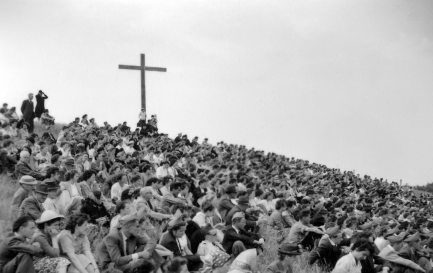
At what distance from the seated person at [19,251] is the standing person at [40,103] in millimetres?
19354

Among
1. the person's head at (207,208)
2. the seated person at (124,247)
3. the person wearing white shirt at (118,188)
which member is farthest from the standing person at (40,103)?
the seated person at (124,247)

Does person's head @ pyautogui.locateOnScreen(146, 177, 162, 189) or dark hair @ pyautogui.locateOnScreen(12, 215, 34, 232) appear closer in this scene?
dark hair @ pyautogui.locateOnScreen(12, 215, 34, 232)

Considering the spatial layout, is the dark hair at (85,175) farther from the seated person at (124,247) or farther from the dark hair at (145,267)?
the dark hair at (145,267)

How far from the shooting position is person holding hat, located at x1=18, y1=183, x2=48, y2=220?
8500mm

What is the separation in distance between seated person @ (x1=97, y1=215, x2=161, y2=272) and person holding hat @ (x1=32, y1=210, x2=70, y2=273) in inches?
36.1

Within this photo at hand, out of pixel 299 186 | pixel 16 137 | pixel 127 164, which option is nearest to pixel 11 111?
pixel 16 137

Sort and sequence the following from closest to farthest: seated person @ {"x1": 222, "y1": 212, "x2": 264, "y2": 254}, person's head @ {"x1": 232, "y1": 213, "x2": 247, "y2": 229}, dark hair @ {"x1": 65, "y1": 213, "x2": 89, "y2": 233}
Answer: dark hair @ {"x1": 65, "y1": 213, "x2": 89, "y2": 233}
seated person @ {"x1": 222, "y1": 212, "x2": 264, "y2": 254}
person's head @ {"x1": 232, "y1": 213, "x2": 247, "y2": 229}

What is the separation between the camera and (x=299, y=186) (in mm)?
25234

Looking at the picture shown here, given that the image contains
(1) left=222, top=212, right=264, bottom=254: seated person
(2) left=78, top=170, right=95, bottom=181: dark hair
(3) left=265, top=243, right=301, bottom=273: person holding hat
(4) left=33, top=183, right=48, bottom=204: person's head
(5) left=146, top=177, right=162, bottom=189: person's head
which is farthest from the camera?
(5) left=146, top=177, right=162, bottom=189: person's head

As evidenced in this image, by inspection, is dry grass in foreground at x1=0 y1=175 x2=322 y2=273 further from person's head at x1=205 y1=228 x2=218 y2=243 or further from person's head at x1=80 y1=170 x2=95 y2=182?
person's head at x1=205 y1=228 x2=218 y2=243

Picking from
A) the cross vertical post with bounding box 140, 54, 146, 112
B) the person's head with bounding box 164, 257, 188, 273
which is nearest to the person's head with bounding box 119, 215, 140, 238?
the person's head with bounding box 164, 257, 188, 273

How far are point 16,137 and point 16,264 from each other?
15.4 metres

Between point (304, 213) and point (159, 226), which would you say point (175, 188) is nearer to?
point (159, 226)

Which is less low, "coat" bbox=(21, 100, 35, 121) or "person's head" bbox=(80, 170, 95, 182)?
"coat" bbox=(21, 100, 35, 121)
